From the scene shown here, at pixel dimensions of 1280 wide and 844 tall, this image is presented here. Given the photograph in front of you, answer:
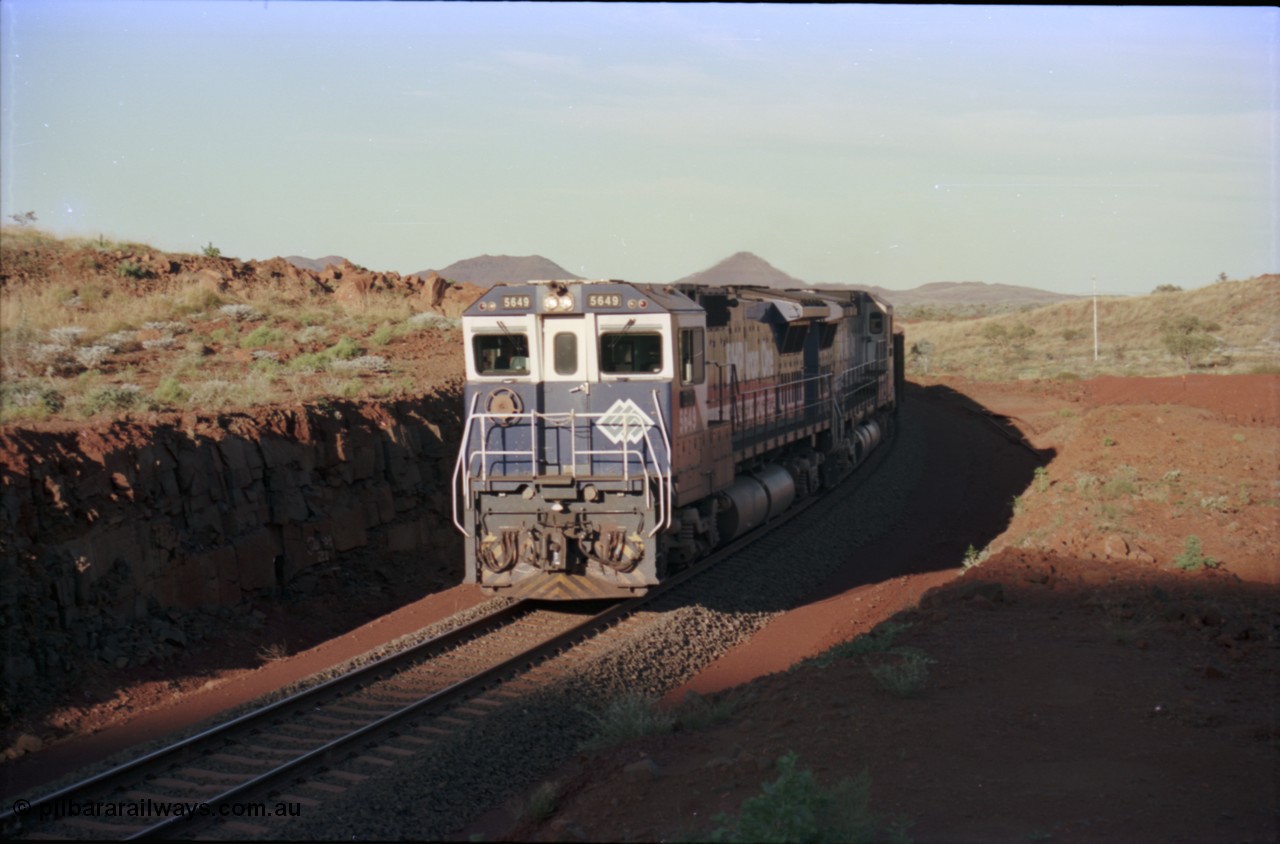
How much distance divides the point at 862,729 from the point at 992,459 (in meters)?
21.5

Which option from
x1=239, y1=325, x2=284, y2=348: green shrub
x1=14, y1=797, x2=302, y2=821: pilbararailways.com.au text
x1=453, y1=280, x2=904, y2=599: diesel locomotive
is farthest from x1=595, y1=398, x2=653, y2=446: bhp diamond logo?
x1=239, y1=325, x2=284, y2=348: green shrub

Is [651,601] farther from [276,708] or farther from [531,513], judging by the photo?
[276,708]

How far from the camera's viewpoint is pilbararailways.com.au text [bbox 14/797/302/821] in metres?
7.68

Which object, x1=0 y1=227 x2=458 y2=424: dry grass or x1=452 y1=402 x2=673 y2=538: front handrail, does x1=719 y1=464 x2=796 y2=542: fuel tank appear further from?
x1=0 y1=227 x2=458 y2=424: dry grass

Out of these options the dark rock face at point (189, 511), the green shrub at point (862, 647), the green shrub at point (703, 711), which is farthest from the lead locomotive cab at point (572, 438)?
the dark rock face at point (189, 511)

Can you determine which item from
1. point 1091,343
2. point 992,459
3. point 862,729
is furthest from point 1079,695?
point 1091,343

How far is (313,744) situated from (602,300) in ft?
20.7

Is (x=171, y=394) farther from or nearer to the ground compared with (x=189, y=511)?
farther from the ground

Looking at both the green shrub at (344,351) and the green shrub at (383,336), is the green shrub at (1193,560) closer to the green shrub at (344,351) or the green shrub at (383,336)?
the green shrub at (344,351)

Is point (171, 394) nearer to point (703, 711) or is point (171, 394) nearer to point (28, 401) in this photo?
point (28, 401)

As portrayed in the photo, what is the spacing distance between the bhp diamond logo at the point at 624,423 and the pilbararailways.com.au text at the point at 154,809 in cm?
638

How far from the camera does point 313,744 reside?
360 inches

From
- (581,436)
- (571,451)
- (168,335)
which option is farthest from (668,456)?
(168,335)

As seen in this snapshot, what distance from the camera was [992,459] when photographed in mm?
28609
